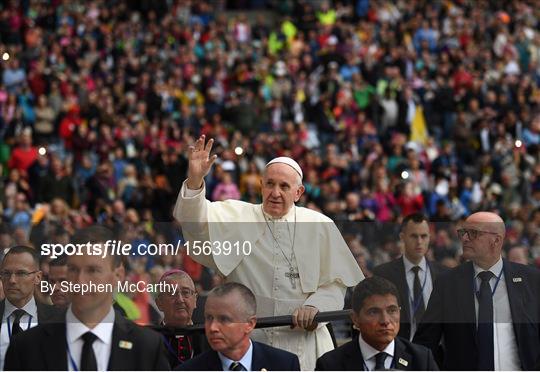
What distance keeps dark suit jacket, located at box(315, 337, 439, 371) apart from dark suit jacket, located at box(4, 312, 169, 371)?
1.00 meters

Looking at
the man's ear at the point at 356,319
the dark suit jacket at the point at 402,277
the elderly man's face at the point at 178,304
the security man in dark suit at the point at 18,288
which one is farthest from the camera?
the dark suit jacket at the point at 402,277

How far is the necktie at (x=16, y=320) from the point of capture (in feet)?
28.0

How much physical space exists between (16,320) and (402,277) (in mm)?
2612

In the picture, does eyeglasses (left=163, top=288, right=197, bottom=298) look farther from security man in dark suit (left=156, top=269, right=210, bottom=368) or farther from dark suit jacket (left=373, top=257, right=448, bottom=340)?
dark suit jacket (left=373, top=257, right=448, bottom=340)

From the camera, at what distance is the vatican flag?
2807cm

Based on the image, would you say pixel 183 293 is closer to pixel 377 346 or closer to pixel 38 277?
pixel 38 277

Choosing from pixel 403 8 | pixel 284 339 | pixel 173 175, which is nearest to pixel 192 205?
pixel 284 339

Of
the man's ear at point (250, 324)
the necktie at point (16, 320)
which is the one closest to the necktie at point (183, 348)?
the man's ear at point (250, 324)

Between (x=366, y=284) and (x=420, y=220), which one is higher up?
(x=420, y=220)

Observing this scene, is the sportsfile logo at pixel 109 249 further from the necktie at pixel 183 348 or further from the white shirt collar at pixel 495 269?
the white shirt collar at pixel 495 269

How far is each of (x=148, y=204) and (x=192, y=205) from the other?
12.4 m

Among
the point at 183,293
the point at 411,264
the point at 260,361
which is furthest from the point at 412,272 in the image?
the point at 260,361

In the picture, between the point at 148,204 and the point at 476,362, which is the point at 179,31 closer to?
the point at 148,204

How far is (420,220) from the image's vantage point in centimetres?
1008
